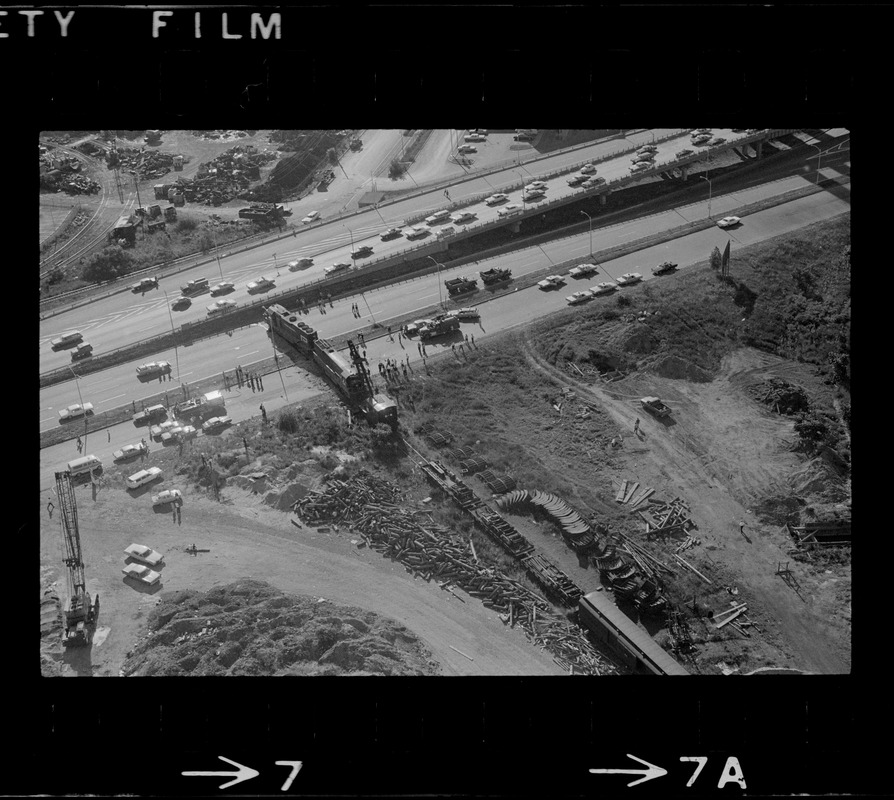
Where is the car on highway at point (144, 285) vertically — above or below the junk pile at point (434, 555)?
above

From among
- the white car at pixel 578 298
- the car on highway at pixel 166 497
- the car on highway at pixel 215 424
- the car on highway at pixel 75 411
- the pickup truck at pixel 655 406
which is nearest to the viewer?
the car on highway at pixel 166 497

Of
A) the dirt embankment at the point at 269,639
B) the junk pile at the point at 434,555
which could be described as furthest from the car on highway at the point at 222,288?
the dirt embankment at the point at 269,639

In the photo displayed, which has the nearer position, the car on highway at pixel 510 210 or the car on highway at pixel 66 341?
the car on highway at pixel 66 341
